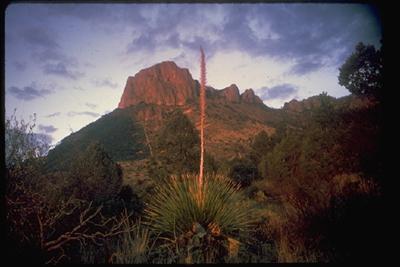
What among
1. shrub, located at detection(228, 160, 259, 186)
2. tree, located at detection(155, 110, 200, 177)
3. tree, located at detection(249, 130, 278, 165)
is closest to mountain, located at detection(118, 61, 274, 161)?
tree, located at detection(155, 110, 200, 177)

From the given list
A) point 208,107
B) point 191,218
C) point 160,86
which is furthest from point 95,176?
point 160,86

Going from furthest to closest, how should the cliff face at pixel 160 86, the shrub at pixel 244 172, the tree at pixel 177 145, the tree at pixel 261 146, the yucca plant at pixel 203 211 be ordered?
1. the cliff face at pixel 160 86
2. the tree at pixel 261 146
3. the shrub at pixel 244 172
4. the tree at pixel 177 145
5. the yucca plant at pixel 203 211

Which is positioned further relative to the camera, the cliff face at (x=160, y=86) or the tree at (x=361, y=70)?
the cliff face at (x=160, y=86)

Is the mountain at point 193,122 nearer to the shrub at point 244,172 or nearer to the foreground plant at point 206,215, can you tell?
the shrub at point 244,172

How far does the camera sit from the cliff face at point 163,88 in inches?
3310

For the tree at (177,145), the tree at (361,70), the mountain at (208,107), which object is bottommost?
the tree at (177,145)

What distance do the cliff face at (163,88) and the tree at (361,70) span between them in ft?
207

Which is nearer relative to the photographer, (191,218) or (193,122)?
(191,218)

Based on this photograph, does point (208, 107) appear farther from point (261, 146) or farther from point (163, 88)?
point (163, 88)

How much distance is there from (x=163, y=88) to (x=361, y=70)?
73466 millimetres

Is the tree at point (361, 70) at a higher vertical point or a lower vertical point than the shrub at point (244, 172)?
higher

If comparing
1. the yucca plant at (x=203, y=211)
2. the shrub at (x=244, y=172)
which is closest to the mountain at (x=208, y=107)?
the yucca plant at (x=203, y=211)

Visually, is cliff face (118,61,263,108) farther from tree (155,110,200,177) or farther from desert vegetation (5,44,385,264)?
desert vegetation (5,44,385,264)

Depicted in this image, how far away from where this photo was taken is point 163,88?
3489 inches
